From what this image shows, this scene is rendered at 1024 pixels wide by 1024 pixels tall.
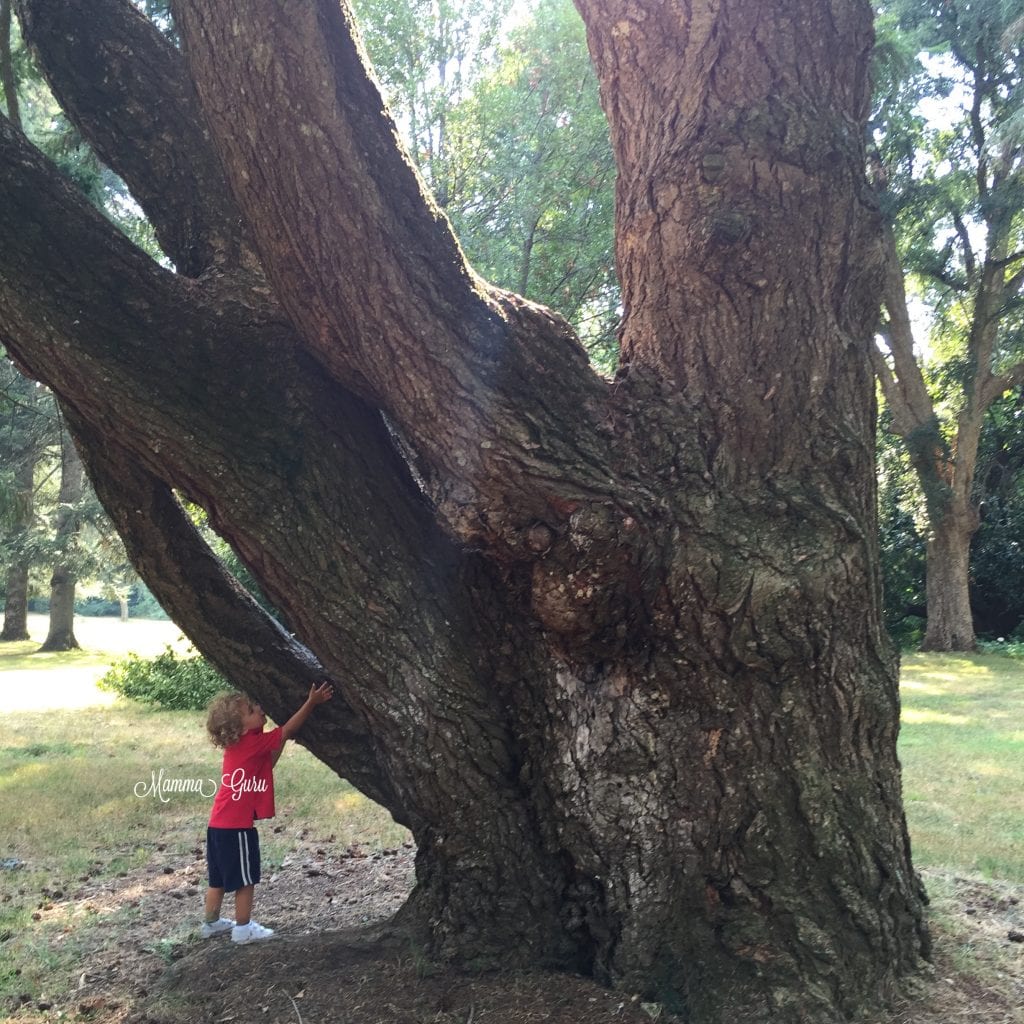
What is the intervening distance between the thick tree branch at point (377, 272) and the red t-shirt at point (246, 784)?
1.90 meters

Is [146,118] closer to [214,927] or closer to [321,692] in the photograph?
[321,692]

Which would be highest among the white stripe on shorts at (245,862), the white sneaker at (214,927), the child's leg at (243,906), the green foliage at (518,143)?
the green foliage at (518,143)

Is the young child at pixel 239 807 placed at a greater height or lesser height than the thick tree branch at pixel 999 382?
lesser

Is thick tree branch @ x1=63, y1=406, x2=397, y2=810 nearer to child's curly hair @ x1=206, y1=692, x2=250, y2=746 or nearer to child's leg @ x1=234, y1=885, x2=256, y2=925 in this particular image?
child's curly hair @ x1=206, y1=692, x2=250, y2=746

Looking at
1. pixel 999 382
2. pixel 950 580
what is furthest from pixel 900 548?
pixel 999 382

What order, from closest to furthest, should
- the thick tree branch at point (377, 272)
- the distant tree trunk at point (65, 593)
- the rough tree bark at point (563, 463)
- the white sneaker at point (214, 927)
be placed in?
the thick tree branch at point (377, 272) < the rough tree bark at point (563, 463) < the white sneaker at point (214, 927) < the distant tree trunk at point (65, 593)

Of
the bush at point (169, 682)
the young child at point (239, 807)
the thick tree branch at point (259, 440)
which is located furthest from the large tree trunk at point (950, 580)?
the thick tree branch at point (259, 440)

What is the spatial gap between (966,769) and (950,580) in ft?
31.2

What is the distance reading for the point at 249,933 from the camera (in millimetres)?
4031

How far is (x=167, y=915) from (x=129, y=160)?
3505 mm

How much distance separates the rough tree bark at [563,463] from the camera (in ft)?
9.55

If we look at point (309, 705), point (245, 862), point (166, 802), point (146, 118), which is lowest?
point (166, 802)

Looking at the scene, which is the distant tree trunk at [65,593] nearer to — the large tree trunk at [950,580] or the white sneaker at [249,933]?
the large tree trunk at [950,580]

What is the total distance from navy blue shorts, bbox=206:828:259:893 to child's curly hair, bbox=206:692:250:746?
41 centimetres
